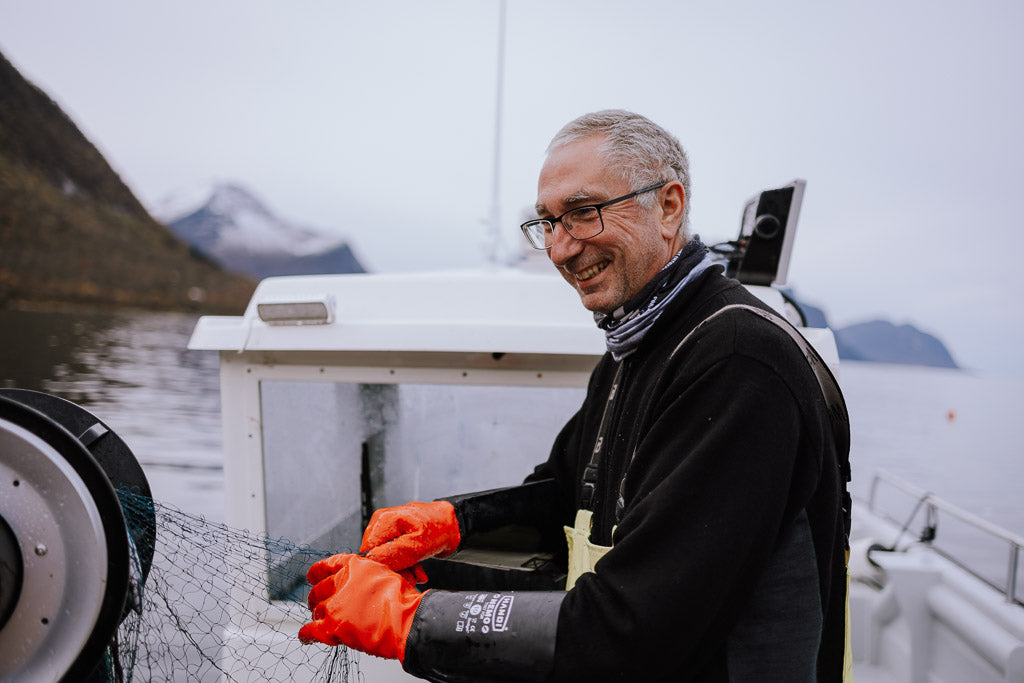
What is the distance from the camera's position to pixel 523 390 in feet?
8.05

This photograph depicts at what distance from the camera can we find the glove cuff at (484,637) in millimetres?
1155

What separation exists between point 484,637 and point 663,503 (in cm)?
43

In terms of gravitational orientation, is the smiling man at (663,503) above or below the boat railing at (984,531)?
above

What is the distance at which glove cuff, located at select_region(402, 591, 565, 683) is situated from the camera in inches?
45.5

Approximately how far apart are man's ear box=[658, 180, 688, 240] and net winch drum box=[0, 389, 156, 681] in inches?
50.3

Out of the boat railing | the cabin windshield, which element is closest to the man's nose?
the cabin windshield

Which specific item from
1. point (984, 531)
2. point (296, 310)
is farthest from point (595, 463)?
point (984, 531)

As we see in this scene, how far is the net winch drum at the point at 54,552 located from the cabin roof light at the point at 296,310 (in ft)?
3.56

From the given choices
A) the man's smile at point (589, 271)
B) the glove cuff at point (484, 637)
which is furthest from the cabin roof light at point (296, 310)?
the glove cuff at point (484, 637)

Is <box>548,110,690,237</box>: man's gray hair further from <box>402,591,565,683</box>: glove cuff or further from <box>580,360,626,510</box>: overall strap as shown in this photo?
<box>402,591,565,683</box>: glove cuff

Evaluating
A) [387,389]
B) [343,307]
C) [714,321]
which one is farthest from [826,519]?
[343,307]

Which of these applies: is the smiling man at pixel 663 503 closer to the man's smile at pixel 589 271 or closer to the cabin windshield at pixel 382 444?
the man's smile at pixel 589 271

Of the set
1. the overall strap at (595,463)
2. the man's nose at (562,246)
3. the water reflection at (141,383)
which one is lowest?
the water reflection at (141,383)

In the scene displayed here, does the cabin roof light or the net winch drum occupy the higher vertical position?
the cabin roof light
